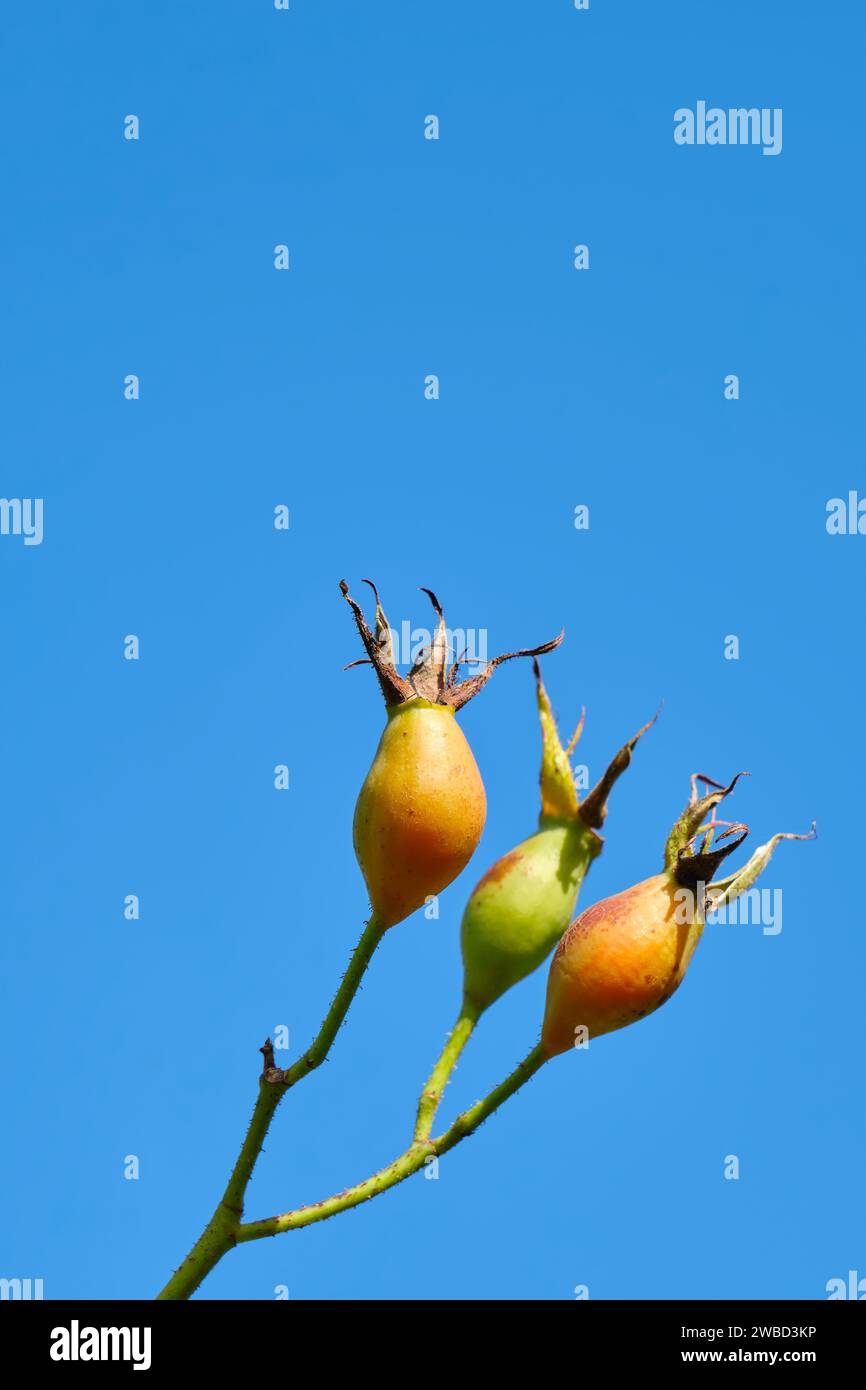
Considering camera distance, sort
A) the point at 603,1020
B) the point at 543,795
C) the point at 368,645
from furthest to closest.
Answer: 1. the point at 368,645
2. the point at 543,795
3. the point at 603,1020

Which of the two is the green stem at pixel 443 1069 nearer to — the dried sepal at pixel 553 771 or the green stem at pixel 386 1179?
the green stem at pixel 386 1179

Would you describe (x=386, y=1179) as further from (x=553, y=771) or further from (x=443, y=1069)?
(x=553, y=771)

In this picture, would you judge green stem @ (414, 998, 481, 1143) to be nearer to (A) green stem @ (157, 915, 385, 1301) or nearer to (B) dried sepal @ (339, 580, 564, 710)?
(A) green stem @ (157, 915, 385, 1301)

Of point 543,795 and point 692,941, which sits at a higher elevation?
point 543,795

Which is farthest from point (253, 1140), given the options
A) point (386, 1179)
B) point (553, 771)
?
point (553, 771)
